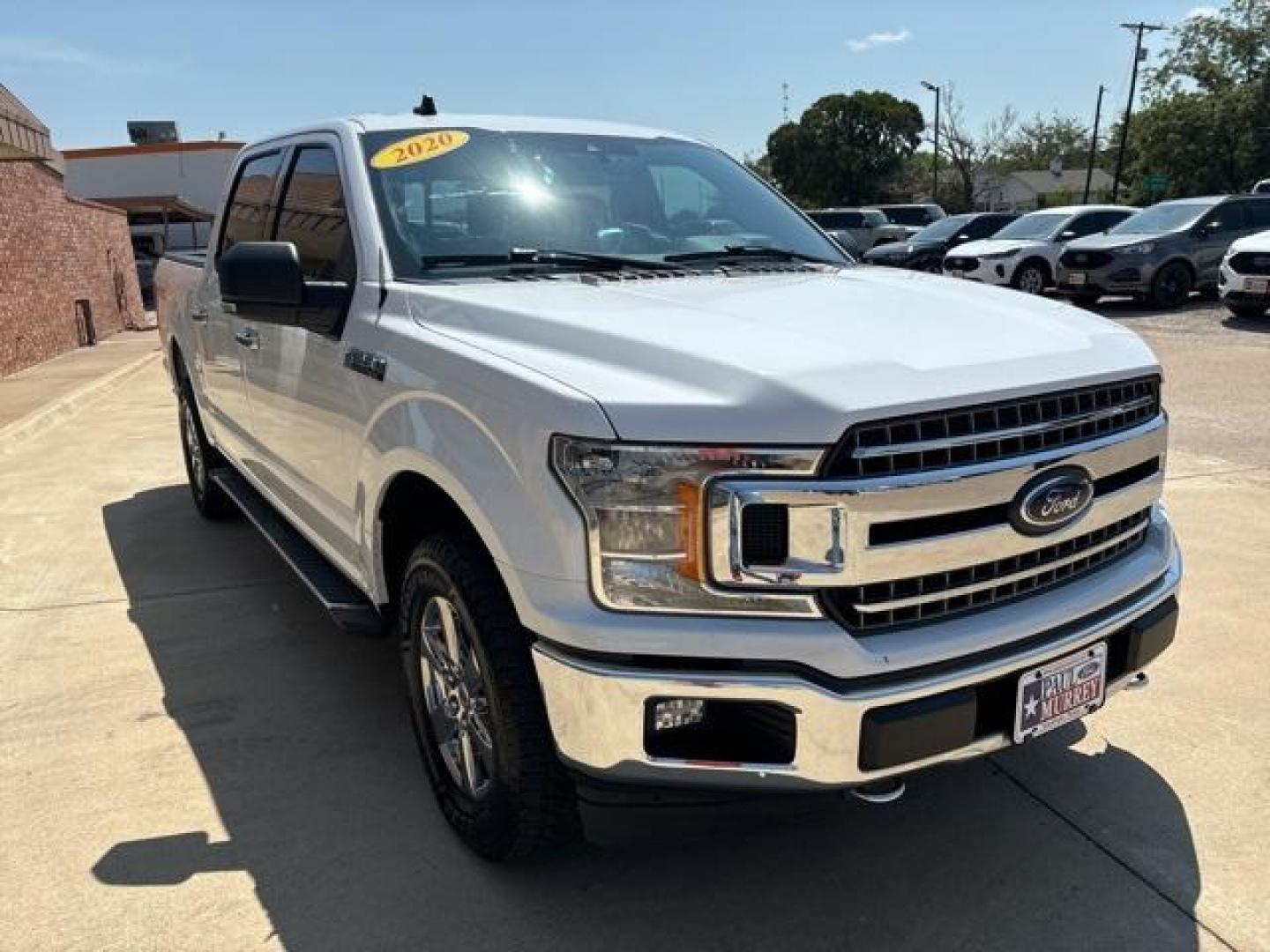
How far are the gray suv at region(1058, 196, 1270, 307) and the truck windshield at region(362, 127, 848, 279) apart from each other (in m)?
14.1

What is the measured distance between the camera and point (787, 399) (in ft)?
6.84

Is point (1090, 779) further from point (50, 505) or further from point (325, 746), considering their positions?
point (50, 505)

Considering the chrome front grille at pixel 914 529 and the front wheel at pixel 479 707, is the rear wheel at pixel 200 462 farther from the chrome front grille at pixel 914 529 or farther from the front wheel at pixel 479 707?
the chrome front grille at pixel 914 529

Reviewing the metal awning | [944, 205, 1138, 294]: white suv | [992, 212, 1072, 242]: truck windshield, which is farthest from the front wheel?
the metal awning

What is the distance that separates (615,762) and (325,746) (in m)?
1.63

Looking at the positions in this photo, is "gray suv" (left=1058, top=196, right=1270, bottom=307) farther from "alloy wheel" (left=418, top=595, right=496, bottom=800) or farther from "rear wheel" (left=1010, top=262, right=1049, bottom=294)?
"alloy wheel" (left=418, top=595, right=496, bottom=800)

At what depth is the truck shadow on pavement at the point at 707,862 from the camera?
2527 millimetres

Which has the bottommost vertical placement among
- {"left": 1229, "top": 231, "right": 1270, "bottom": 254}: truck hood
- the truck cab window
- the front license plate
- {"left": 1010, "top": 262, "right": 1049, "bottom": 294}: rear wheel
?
{"left": 1010, "top": 262, "right": 1049, "bottom": 294}: rear wheel

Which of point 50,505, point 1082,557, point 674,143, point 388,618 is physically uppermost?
point 674,143

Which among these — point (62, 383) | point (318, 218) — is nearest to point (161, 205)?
point (62, 383)

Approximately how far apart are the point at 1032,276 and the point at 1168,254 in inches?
91.7

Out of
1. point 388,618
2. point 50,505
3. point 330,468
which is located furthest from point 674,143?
point 50,505

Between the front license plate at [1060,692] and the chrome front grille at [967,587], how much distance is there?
0.58ft

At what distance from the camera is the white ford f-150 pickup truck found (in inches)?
83.1
